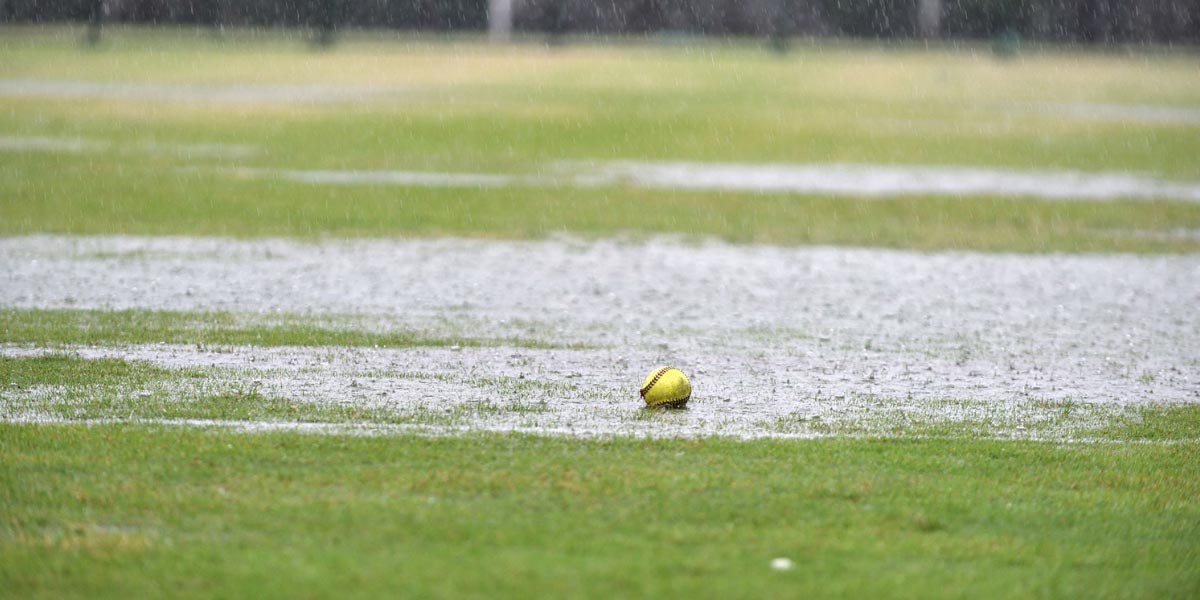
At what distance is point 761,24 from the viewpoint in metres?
58.5

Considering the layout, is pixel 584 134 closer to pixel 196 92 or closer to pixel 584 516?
pixel 196 92

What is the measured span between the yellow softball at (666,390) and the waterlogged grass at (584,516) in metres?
0.79

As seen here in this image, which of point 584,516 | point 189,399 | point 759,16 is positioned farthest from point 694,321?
point 759,16

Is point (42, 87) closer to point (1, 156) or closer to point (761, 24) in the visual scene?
point (1, 156)

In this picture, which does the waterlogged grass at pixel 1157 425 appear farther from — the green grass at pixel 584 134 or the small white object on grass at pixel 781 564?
the green grass at pixel 584 134

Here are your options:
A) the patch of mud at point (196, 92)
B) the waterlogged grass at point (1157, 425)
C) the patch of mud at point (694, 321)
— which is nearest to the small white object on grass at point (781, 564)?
the patch of mud at point (694, 321)

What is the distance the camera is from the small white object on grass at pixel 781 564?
535 centimetres

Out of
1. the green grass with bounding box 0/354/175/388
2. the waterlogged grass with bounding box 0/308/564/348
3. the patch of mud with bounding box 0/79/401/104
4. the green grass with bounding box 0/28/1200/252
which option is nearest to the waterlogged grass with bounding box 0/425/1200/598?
the green grass with bounding box 0/354/175/388

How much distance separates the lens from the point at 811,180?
21.8m

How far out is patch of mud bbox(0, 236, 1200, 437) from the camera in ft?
27.4

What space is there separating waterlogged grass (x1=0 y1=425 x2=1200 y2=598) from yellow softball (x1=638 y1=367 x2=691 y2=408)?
79 cm

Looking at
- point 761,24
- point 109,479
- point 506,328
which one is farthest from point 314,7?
point 109,479

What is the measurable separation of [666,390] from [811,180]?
558 inches

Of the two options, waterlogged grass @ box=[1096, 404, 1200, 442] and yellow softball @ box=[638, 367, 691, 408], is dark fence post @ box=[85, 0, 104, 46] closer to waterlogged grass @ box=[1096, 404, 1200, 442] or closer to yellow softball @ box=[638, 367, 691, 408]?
yellow softball @ box=[638, 367, 691, 408]
